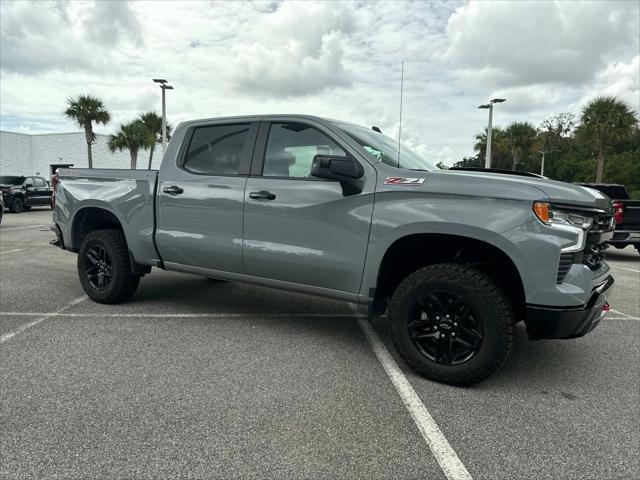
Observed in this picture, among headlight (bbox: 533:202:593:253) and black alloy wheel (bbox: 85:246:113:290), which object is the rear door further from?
headlight (bbox: 533:202:593:253)

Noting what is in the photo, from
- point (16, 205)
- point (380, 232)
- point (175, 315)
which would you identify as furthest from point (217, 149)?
point (16, 205)

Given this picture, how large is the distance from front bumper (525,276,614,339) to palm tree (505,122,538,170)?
52.8 m

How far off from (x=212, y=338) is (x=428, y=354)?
6.11 ft

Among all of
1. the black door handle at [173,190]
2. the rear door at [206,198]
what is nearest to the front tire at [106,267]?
the rear door at [206,198]

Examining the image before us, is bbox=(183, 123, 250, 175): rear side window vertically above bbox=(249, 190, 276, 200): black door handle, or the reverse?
bbox=(183, 123, 250, 175): rear side window

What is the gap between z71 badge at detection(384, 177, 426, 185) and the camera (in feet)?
10.9

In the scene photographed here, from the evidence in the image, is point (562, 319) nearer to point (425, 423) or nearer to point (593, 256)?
point (593, 256)

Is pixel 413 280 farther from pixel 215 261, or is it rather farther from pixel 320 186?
pixel 215 261

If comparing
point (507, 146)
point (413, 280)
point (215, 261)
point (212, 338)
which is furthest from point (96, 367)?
point (507, 146)

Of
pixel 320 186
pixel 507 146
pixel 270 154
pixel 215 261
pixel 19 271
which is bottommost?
pixel 19 271

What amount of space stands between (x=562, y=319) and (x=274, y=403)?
1.85 metres

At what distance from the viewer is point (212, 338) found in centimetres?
415

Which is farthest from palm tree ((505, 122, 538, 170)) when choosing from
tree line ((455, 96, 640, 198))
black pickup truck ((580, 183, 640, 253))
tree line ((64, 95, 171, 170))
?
black pickup truck ((580, 183, 640, 253))

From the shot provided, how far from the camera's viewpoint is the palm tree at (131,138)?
120 ft
